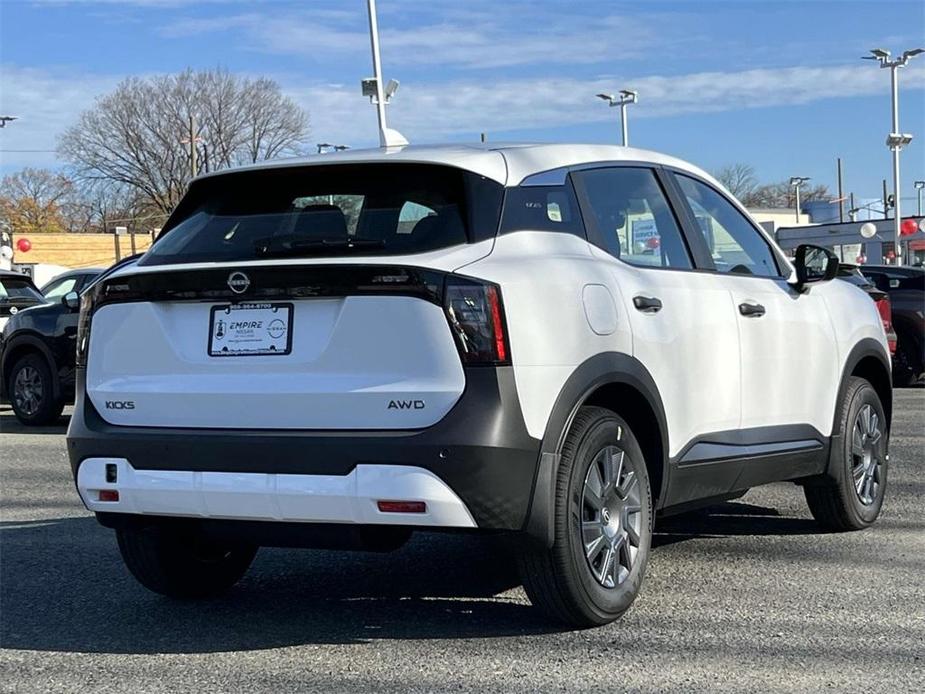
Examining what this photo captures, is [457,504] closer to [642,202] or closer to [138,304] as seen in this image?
[138,304]

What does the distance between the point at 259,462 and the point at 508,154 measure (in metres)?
1.48

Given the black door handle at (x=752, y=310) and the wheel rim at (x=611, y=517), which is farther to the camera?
the black door handle at (x=752, y=310)

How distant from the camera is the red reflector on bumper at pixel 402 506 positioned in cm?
426

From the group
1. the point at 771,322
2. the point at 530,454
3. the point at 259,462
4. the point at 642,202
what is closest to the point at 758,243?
the point at 771,322

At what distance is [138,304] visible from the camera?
187 inches

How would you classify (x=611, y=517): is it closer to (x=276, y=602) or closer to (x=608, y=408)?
(x=608, y=408)

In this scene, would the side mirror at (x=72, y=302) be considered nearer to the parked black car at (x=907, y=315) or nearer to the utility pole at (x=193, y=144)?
the parked black car at (x=907, y=315)

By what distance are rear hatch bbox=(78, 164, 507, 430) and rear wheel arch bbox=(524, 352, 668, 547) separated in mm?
387

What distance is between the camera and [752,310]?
5.80m

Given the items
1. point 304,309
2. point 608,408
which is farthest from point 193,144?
point 304,309

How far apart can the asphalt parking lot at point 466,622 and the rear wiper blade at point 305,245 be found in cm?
141

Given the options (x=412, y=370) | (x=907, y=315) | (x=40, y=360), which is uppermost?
(x=412, y=370)

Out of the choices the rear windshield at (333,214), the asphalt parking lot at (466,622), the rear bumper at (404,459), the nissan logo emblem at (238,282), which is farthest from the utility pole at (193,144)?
the rear bumper at (404,459)

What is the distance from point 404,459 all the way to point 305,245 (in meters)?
0.85
